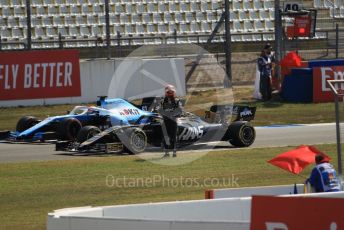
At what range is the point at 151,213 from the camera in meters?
10.3

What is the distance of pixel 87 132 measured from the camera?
20250 millimetres

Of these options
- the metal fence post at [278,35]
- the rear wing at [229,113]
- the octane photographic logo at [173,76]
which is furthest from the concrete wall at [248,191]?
the metal fence post at [278,35]

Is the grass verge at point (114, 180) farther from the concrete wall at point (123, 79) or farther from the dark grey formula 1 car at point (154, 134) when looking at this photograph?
the concrete wall at point (123, 79)

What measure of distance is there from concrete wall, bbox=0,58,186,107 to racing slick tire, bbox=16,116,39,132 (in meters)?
5.57

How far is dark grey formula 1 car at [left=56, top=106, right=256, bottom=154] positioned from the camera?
19.9 meters

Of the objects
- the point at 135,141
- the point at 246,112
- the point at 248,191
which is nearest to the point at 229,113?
the point at 246,112

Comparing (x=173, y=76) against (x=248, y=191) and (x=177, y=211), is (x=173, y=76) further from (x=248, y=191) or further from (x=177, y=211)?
(x=177, y=211)

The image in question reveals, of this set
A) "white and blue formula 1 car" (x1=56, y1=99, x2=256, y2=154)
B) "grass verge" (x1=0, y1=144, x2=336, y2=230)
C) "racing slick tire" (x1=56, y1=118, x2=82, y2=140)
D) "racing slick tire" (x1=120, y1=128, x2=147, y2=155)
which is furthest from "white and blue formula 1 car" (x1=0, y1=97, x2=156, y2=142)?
"grass verge" (x1=0, y1=144, x2=336, y2=230)

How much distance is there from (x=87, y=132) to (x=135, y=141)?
3.66 feet

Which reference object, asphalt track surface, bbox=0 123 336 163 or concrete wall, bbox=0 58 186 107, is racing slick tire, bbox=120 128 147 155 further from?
concrete wall, bbox=0 58 186 107

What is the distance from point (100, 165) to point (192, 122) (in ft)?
8.22

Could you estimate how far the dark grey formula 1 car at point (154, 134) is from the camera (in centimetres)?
1989

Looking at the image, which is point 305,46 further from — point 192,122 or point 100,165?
point 100,165

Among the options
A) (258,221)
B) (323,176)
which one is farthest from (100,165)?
(258,221)
